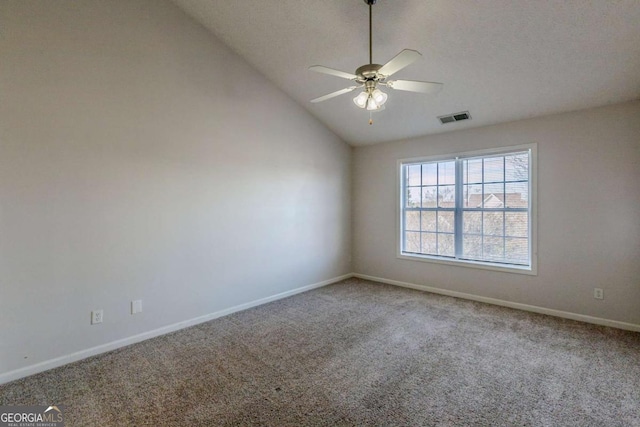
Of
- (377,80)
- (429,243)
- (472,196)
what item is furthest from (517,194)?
(377,80)

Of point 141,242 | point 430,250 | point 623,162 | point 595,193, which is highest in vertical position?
point 623,162

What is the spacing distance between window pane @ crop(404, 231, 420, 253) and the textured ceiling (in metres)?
1.88

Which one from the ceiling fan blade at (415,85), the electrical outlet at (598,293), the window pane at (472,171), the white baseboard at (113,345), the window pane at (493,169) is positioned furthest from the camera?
the window pane at (472,171)

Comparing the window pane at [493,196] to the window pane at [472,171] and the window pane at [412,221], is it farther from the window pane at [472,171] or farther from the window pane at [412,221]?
the window pane at [412,221]

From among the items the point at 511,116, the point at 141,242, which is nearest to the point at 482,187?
the point at 511,116

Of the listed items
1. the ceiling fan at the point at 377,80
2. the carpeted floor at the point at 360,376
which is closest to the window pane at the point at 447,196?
the carpeted floor at the point at 360,376

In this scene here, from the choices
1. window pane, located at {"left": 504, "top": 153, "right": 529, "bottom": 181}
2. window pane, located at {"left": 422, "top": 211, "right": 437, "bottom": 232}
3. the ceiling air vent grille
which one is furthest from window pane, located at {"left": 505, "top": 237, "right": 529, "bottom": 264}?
the ceiling air vent grille

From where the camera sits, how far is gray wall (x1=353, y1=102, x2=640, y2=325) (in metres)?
3.21

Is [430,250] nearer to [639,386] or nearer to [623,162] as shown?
[623,162]

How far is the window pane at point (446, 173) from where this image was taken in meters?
4.54

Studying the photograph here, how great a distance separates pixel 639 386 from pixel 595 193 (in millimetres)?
2030

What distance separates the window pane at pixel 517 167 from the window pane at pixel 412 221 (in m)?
1.38

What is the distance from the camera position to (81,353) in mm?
2658

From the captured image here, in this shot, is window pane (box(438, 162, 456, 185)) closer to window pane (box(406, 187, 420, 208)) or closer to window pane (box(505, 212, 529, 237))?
window pane (box(406, 187, 420, 208))
